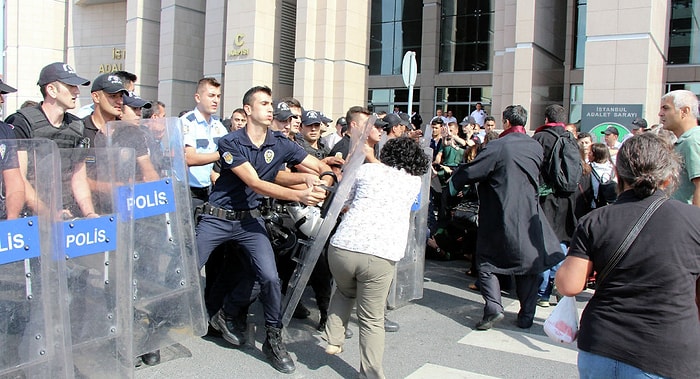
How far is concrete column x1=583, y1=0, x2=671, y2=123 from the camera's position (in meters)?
12.3

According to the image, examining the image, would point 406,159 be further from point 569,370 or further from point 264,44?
point 264,44

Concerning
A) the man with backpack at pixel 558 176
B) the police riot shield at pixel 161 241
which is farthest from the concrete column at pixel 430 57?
the police riot shield at pixel 161 241

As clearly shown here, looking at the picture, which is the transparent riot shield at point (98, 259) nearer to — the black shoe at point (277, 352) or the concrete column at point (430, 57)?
the black shoe at point (277, 352)

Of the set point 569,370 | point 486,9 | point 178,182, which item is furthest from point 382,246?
point 486,9

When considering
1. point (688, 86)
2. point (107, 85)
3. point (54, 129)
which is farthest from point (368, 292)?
point (688, 86)

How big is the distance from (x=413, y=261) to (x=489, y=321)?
35.5 inches

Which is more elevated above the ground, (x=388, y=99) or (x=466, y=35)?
(x=466, y=35)

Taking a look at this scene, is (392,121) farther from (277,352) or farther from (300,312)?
(277,352)

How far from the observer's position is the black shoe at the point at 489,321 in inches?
215

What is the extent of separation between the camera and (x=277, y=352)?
14.5ft

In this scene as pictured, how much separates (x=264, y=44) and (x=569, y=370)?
689 inches

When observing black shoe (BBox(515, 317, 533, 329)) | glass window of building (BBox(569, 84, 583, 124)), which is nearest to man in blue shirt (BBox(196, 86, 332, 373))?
black shoe (BBox(515, 317, 533, 329))

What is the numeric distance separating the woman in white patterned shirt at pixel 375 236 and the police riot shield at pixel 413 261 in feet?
4.97

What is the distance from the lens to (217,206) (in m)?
4.65
